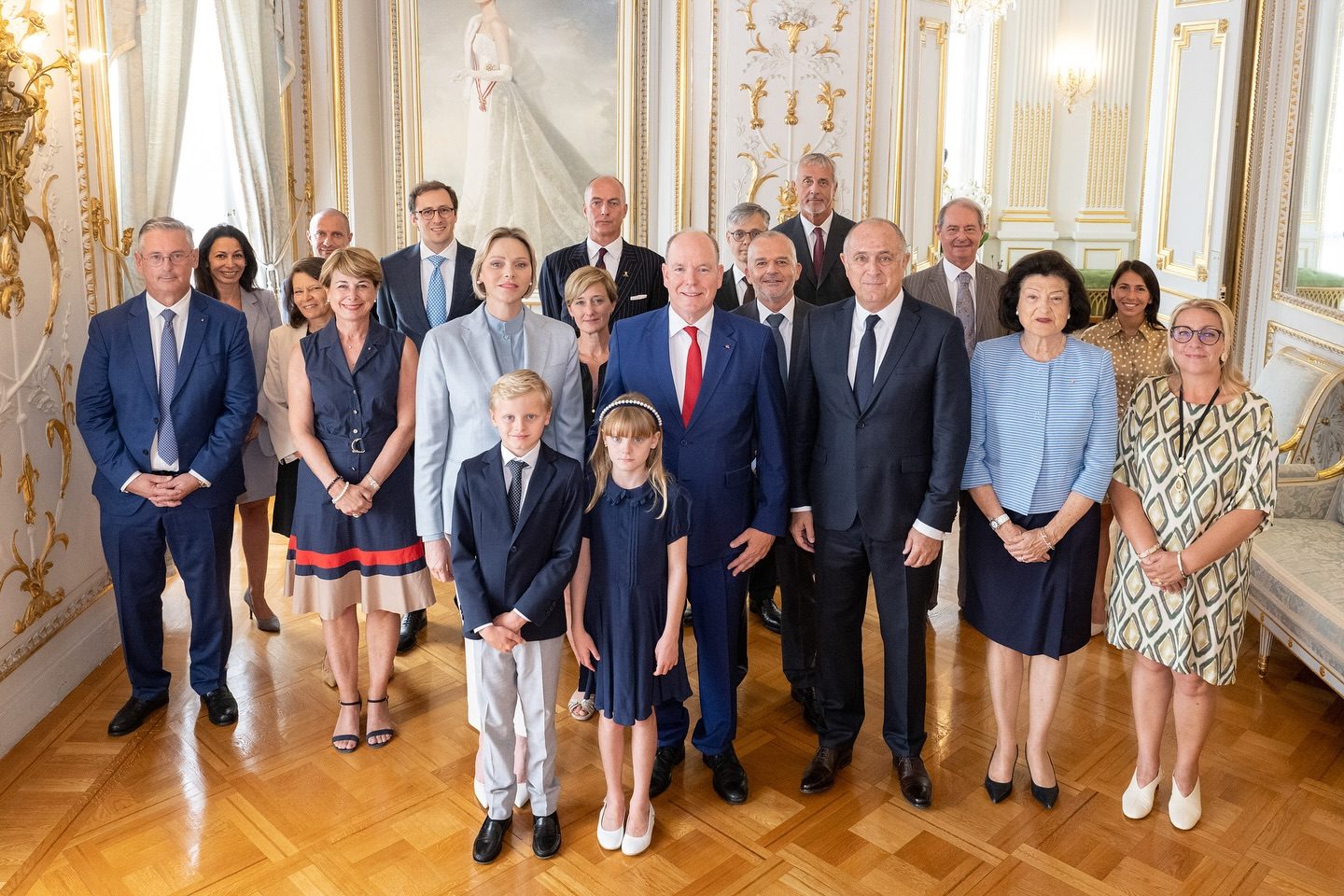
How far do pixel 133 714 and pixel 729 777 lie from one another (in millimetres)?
2031

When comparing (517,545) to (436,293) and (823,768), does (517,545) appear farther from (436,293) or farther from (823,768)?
(436,293)

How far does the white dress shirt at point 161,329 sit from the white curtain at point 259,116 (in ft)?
8.39

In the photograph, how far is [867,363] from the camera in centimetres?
306

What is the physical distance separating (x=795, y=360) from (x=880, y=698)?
4.73 feet

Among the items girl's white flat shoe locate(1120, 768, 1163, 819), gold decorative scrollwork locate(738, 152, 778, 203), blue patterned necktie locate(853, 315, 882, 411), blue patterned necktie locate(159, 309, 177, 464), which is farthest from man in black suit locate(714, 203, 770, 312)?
gold decorative scrollwork locate(738, 152, 778, 203)

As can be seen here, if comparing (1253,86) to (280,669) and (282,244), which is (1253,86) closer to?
(282,244)

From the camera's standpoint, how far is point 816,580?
10.9ft

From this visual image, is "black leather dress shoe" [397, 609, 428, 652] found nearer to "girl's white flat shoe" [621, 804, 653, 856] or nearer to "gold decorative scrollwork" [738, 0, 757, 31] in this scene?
"girl's white flat shoe" [621, 804, 653, 856]

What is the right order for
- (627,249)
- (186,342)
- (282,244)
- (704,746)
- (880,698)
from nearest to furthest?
(704,746) < (186,342) < (880,698) < (627,249) < (282,244)

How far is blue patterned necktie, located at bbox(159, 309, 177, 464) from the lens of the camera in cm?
358

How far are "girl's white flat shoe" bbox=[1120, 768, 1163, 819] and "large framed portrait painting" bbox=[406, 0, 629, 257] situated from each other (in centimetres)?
480

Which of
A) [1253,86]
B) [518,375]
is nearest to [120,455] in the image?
[518,375]

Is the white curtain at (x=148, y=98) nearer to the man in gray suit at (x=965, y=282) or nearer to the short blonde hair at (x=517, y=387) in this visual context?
the short blonde hair at (x=517, y=387)

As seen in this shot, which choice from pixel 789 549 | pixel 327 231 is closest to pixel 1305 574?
pixel 789 549
